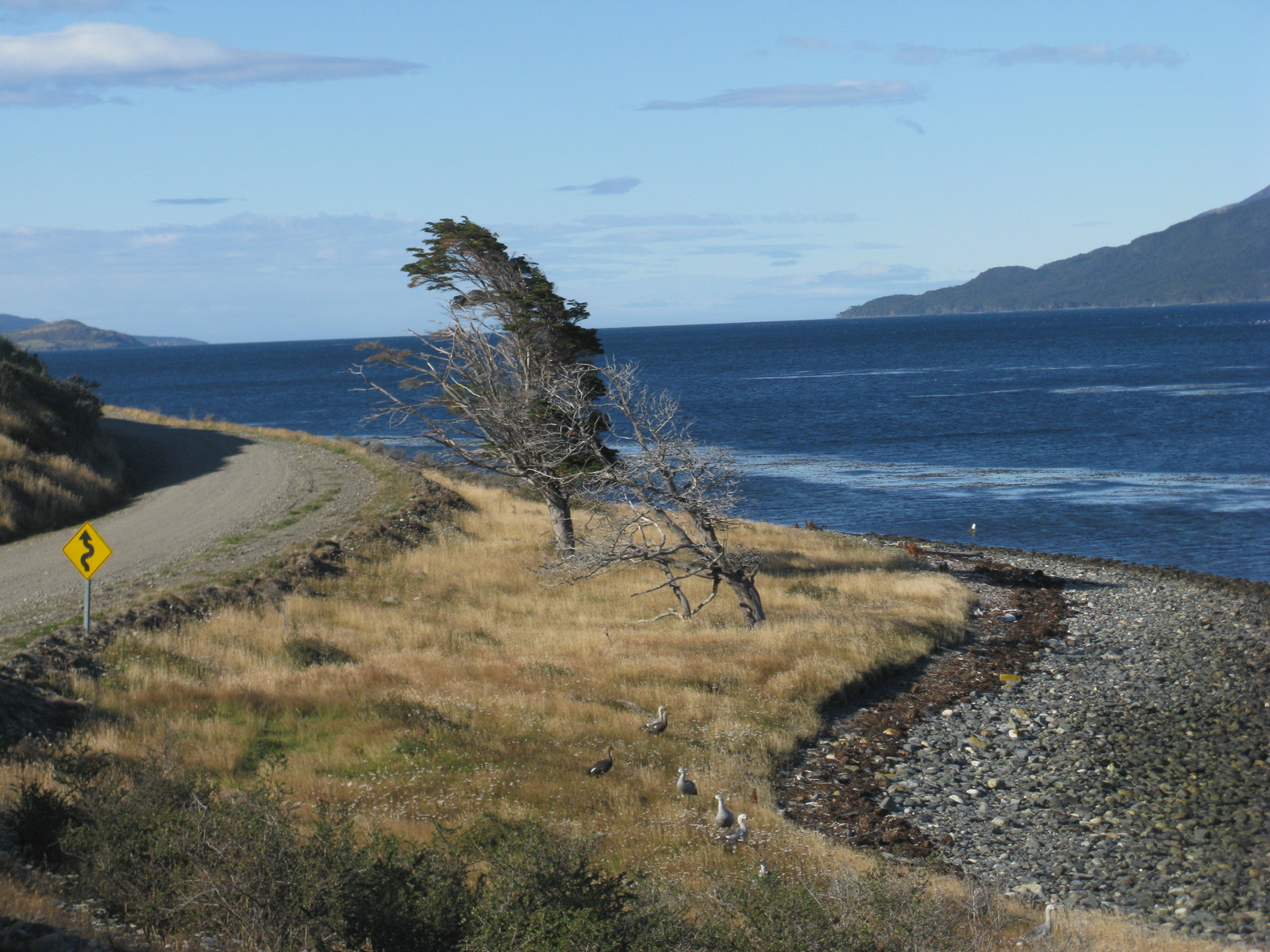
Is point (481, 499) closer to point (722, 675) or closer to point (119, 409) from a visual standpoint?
point (722, 675)

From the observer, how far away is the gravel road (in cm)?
2014

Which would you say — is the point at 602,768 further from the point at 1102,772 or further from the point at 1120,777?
the point at 1120,777

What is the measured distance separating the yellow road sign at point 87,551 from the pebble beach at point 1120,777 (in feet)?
41.3

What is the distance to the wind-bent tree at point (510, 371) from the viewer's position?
25484 millimetres

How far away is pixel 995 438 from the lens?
64.9 meters

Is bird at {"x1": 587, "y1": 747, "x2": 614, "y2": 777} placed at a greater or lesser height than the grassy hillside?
lesser

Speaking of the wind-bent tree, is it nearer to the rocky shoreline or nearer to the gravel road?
the gravel road

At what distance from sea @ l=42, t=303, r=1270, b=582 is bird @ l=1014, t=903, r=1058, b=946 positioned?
69.6 feet

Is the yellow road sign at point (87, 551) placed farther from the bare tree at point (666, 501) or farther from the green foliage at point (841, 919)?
the green foliage at point (841, 919)

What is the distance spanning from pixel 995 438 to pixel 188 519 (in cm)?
5077

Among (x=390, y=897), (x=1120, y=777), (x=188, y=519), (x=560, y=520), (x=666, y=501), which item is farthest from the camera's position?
(x=560, y=520)

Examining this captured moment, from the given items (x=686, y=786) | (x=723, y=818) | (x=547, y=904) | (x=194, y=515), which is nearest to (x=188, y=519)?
(x=194, y=515)

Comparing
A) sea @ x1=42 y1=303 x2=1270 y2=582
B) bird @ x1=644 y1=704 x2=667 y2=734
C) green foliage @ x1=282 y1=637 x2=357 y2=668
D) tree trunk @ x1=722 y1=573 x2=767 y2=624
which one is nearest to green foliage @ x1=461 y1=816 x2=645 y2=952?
bird @ x1=644 y1=704 x2=667 y2=734

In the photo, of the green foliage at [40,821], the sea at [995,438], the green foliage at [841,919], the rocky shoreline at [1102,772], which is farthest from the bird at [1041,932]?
the sea at [995,438]
